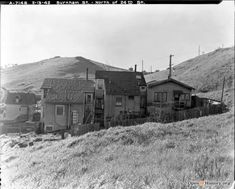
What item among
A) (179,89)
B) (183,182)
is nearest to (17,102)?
(179,89)

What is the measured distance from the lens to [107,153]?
1077 centimetres

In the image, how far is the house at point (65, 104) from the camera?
22.2 metres

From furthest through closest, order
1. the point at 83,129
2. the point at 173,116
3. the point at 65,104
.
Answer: the point at 65,104 → the point at 173,116 → the point at 83,129

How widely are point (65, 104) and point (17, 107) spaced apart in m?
6.98

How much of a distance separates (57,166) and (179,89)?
1628cm

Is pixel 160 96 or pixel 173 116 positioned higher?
pixel 160 96

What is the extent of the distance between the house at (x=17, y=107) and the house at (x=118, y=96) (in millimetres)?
6844

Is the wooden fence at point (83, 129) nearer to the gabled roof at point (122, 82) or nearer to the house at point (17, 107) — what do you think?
the gabled roof at point (122, 82)

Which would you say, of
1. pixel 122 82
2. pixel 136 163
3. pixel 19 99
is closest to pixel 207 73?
pixel 122 82

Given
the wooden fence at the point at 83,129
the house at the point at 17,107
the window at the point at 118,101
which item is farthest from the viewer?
A: the house at the point at 17,107

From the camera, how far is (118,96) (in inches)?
939

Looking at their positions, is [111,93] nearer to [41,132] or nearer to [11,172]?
[41,132]

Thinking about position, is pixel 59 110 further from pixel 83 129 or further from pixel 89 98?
pixel 83 129

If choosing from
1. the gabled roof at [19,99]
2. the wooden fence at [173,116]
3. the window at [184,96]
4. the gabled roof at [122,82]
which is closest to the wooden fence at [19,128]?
the gabled roof at [19,99]
